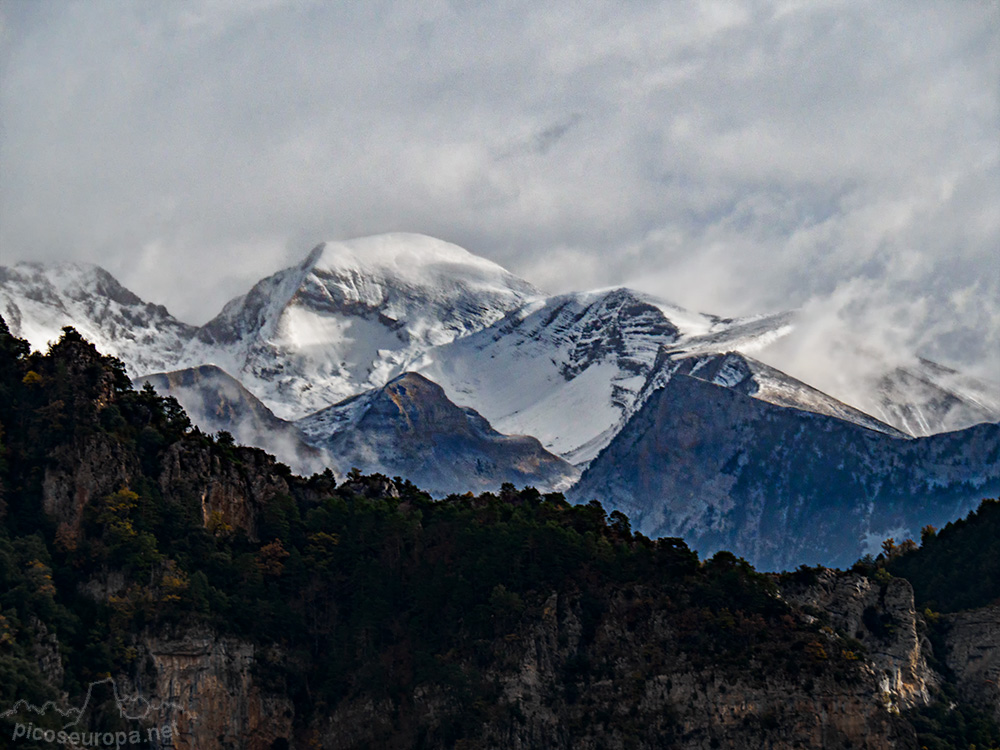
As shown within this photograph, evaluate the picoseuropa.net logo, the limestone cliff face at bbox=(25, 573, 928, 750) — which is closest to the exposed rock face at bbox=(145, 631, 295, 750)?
the limestone cliff face at bbox=(25, 573, 928, 750)

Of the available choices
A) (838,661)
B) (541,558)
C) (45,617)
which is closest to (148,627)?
(45,617)

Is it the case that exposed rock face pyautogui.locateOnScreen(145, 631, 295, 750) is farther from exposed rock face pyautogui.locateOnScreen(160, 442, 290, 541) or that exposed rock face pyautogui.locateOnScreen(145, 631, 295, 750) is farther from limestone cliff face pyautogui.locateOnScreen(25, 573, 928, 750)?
exposed rock face pyautogui.locateOnScreen(160, 442, 290, 541)

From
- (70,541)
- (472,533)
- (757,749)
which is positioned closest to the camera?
(757,749)

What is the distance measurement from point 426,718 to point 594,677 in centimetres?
1550

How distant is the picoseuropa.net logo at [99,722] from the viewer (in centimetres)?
13388

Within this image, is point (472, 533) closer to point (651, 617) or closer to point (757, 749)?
point (651, 617)

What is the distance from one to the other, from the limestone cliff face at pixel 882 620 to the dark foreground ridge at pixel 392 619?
22 centimetres

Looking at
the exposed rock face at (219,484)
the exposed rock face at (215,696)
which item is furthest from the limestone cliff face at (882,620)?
the exposed rock face at (219,484)

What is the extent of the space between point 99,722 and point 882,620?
238 ft

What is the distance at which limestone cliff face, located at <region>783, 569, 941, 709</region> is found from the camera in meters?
161

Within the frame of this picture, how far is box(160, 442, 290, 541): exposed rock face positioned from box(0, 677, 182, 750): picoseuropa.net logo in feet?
71.9

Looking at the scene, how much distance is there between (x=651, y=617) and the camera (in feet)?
523

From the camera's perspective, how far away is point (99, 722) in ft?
479

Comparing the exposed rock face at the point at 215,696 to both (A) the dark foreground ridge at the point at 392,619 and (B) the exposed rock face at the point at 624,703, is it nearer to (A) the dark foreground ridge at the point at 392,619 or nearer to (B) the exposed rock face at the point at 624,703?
(A) the dark foreground ridge at the point at 392,619
